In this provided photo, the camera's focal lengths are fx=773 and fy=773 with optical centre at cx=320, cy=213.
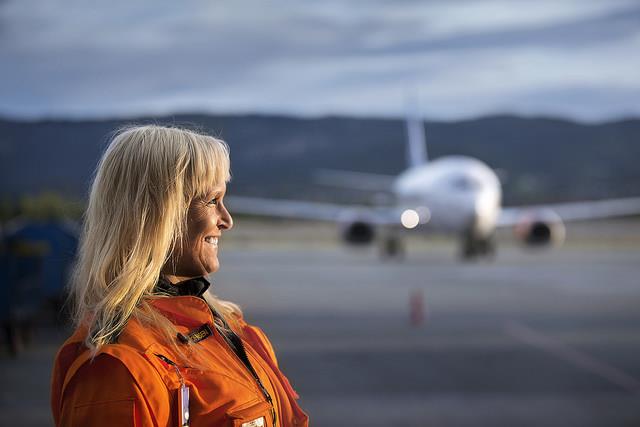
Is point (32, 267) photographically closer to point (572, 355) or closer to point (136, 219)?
point (572, 355)

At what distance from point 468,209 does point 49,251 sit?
1487cm

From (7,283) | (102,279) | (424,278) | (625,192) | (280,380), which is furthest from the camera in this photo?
(625,192)

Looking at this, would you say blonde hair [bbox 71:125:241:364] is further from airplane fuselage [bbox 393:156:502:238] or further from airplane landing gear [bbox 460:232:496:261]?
airplane landing gear [bbox 460:232:496:261]

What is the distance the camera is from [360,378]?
8.61m

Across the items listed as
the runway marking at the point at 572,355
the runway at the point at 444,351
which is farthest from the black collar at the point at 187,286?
the runway marking at the point at 572,355

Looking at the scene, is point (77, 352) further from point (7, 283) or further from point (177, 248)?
point (7, 283)

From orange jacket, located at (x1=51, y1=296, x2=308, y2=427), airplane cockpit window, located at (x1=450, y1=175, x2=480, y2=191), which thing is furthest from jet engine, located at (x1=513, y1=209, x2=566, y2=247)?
orange jacket, located at (x1=51, y1=296, x2=308, y2=427)

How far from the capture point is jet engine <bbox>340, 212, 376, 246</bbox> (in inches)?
1123

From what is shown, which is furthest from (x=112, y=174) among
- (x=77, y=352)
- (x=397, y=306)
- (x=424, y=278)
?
(x=424, y=278)

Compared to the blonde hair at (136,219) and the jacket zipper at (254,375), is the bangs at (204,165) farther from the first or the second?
the jacket zipper at (254,375)

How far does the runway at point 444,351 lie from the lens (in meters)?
7.30

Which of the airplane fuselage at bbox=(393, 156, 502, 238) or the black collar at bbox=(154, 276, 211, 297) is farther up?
the airplane fuselage at bbox=(393, 156, 502, 238)

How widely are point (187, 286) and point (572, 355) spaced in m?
9.00

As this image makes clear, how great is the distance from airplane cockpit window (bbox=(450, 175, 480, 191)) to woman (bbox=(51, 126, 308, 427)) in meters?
22.6
